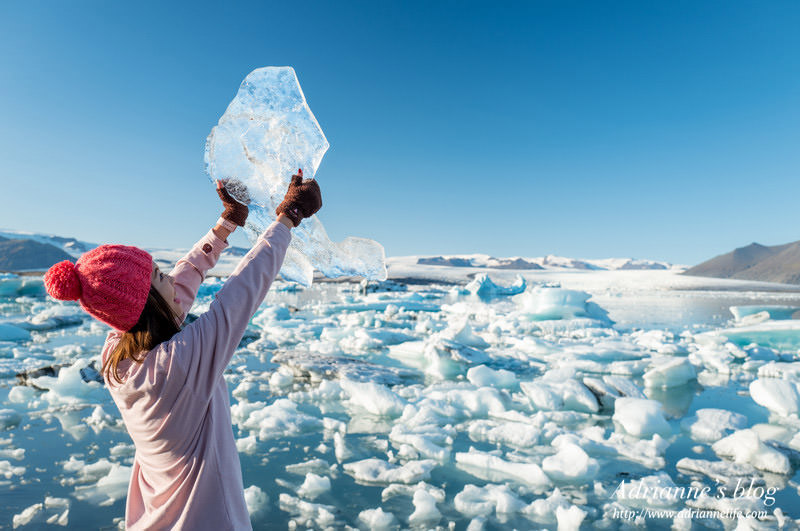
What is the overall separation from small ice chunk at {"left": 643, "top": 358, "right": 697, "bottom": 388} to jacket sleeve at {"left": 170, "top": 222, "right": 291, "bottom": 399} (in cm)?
518

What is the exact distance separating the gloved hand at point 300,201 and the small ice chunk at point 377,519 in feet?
5.50

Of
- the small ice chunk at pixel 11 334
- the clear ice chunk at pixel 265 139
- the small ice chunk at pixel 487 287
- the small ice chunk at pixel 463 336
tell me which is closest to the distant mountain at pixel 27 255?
the small ice chunk at pixel 487 287

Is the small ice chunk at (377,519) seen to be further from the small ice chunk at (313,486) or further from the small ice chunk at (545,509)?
the small ice chunk at (545,509)

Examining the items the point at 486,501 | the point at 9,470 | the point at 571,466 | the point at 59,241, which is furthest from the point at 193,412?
the point at 59,241

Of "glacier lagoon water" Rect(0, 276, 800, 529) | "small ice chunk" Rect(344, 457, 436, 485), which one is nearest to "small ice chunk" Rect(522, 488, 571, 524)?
"glacier lagoon water" Rect(0, 276, 800, 529)

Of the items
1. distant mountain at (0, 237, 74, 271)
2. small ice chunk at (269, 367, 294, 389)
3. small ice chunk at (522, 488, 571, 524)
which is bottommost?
small ice chunk at (522, 488, 571, 524)

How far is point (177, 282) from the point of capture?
1.38 m

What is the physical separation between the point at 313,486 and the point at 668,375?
4319 millimetres

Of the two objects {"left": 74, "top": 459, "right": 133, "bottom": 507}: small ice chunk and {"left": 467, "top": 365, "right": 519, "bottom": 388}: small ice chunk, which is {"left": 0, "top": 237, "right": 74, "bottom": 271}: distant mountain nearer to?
{"left": 467, "top": 365, "right": 519, "bottom": 388}: small ice chunk

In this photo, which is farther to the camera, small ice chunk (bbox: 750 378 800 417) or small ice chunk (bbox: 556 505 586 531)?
small ice chunk (bbox: 750 378 800 417)

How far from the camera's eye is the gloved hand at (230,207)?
148 cm

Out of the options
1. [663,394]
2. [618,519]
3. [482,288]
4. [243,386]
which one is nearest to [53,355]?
[243,386]

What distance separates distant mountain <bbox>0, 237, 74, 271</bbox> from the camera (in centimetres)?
5403

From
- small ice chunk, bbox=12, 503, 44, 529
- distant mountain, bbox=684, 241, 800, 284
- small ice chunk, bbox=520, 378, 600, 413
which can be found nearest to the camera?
small ice chunk, bbox=12, 503, 44, 529
